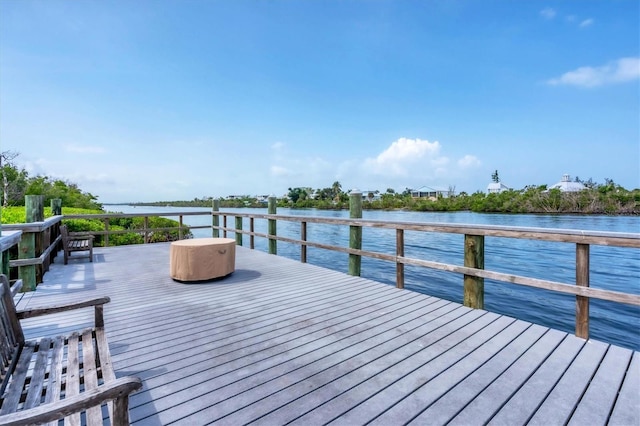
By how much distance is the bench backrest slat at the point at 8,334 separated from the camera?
1.48 meters

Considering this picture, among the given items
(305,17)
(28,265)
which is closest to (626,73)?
(305,17)

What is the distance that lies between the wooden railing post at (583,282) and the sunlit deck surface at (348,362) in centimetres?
10

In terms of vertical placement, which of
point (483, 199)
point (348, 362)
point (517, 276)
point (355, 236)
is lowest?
point (348, 362)

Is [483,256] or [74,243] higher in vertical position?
[483,256]

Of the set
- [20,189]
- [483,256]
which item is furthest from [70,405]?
[20,189]

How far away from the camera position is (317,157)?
82.6 feet

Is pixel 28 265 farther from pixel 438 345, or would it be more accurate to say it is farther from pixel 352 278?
pixel 438 345

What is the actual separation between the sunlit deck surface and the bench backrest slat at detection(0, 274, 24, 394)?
562 mm

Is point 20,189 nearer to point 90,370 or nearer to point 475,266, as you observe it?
point 90,370

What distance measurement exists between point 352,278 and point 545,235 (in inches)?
96.2

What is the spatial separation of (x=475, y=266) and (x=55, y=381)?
3.34m

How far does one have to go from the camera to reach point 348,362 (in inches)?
82.2

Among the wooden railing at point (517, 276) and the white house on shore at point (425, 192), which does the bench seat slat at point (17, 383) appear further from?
the white house on shore at point (425, 192)

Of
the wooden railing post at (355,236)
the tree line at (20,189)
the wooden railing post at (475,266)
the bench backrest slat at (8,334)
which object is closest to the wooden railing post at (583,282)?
the wooden railing post at (475,266)
